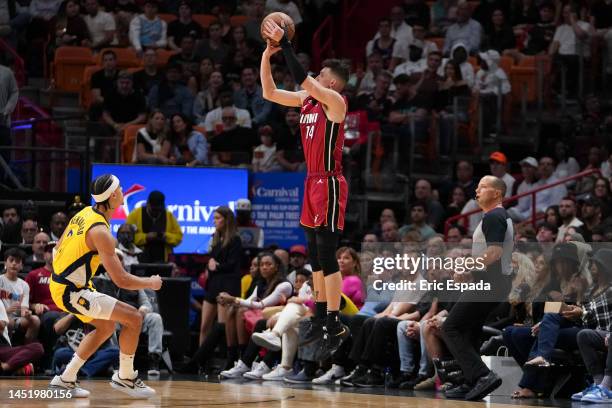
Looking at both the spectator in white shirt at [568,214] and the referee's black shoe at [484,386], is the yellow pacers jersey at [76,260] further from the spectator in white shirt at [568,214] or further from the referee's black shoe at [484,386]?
the spectator in white shirt at [568,214]

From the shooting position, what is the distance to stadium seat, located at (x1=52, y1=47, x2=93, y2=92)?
67.1ft

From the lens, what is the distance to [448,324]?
37.8ft

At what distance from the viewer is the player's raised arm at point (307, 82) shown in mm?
9406

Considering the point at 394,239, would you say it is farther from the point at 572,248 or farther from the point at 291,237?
the point at 572,248

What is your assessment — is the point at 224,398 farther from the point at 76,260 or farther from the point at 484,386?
the point at 484,386

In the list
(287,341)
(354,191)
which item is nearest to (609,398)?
(287,341)

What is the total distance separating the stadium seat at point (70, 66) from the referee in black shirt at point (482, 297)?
1074cm

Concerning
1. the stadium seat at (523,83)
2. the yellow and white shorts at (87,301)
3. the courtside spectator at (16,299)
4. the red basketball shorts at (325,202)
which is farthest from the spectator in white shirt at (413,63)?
the yellow and white shorts at (87,301)

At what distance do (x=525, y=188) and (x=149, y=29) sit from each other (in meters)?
7.46

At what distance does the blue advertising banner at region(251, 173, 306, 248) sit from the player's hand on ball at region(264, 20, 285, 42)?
26.3ft

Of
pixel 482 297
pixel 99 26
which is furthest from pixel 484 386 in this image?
pixel 99 26

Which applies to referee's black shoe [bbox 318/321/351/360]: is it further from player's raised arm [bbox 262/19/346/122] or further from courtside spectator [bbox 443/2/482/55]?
courtside spectator [bbox 443/2/482/55]

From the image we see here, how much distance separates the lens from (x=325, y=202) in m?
9.98

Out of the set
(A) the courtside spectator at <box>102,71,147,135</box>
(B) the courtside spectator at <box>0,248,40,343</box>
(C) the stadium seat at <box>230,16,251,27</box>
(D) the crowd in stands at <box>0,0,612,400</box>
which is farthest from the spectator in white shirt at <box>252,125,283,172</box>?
(B) the courtside spectator at <box>0,248,40,343</box>
